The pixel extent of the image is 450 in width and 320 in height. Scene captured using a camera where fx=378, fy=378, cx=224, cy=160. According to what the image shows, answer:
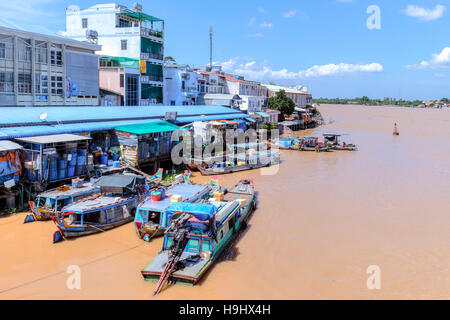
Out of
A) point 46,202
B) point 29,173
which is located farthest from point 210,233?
point 29,173

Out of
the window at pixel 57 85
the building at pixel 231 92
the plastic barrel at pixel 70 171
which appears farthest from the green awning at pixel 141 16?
the plastic barrel at pixel 70 171

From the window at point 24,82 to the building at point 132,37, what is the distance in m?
10.7

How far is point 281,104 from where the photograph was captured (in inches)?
2354

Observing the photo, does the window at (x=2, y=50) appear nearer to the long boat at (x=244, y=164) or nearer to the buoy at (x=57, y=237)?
the long boat at (x=244, y=164)

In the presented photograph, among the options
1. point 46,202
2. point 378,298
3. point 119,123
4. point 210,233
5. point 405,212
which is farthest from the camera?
point 119,123

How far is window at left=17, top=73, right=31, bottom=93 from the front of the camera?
26203 millimetres

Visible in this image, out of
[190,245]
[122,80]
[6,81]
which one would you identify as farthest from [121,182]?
[122,80]

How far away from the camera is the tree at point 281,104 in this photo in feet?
197

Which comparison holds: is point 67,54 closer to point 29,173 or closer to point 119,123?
point 119,123

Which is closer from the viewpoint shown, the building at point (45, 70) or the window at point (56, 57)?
the building at point (45, 70)

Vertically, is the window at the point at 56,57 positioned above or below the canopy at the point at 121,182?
above

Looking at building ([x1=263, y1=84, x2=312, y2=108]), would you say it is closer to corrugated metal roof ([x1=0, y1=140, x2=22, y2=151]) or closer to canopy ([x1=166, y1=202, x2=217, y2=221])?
corrugated metal roof ([x1=0, y1=140, x2=22, y2=151])
